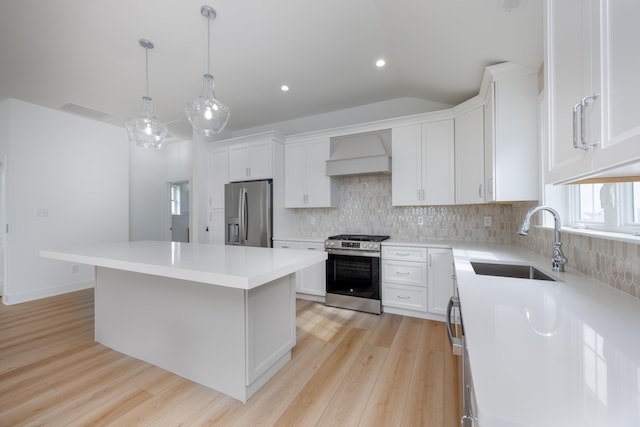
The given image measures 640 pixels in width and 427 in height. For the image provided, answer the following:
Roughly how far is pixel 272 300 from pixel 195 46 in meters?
2.53

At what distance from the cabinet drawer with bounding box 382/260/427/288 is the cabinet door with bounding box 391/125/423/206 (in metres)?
0.75

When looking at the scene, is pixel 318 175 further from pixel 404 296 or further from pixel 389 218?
pixel 404 296

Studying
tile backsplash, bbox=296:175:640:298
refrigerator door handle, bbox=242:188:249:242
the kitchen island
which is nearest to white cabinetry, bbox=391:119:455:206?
tile backsplash, bbox=296:175:640:298

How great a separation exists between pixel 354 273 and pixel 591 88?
2839mm

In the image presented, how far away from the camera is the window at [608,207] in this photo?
1356 mm

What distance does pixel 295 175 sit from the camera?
4055 mm

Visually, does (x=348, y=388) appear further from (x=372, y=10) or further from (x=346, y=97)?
(x=346, y=97)

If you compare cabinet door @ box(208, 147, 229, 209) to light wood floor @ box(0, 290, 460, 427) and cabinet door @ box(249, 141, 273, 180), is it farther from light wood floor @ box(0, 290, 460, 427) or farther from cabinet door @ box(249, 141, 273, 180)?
light wood floor @ box(0, 290, 460, 427)

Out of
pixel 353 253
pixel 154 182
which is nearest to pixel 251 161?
pixel 353 253

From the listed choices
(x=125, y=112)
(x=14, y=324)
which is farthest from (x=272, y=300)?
(x=125, y=112)

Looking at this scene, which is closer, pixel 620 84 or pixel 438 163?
pixel 620 84

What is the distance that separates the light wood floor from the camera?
1654mm

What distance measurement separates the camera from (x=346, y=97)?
3646 mm

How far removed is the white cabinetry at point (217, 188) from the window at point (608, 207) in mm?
4246
